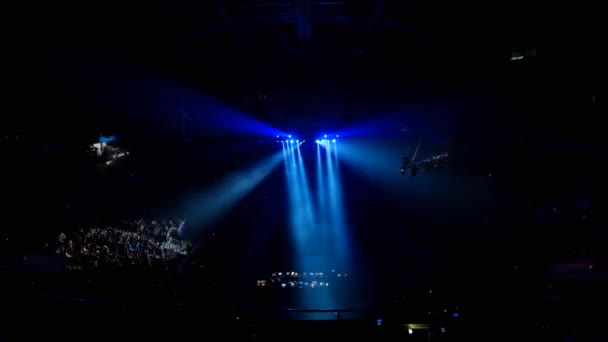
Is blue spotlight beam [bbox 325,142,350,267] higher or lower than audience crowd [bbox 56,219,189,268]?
higher

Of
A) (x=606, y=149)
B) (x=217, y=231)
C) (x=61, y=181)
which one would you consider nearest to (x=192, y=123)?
(x=61, y=181)

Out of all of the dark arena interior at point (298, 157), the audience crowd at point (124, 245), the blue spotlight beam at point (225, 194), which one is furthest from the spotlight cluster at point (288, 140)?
the audience crowd at point (124, 245)

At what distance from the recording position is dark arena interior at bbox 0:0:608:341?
3.78m

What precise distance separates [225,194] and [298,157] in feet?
8.85

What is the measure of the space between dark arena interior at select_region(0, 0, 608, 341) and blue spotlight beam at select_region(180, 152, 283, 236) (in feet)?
0.21

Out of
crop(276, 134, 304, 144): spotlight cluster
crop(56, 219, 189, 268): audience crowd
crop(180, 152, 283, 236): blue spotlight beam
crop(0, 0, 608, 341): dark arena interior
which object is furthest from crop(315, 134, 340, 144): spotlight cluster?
crop(56, 219, 189, 268): audience crowd

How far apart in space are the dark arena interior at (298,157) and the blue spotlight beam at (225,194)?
65mm

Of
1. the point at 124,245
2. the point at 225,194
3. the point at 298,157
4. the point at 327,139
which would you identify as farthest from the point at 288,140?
the point at 124,245

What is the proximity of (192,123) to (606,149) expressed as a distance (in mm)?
7159

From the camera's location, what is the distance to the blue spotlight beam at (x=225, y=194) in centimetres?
945

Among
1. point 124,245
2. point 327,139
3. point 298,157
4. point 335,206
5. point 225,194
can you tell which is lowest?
point 124,245

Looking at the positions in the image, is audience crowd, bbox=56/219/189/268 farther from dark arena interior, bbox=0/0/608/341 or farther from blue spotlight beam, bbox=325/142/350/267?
blue spotlight beam, bbox=325/142/350/267

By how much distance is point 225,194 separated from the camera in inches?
395

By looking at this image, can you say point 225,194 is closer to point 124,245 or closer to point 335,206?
point 124,245
